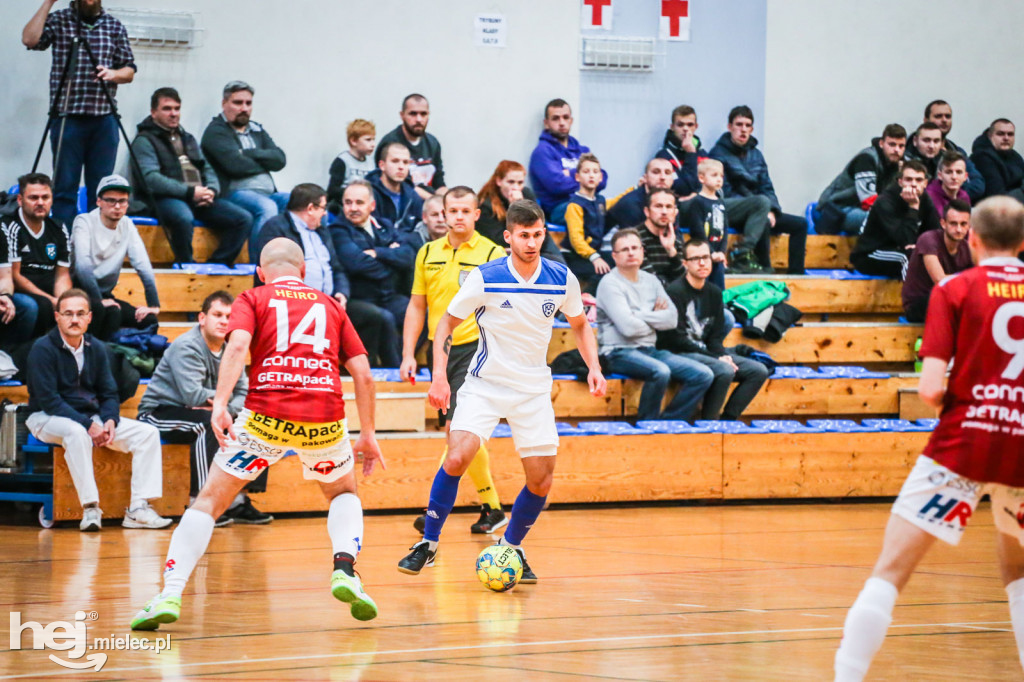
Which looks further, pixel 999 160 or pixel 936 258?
pixel 999 160

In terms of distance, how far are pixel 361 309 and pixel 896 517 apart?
19.8 ft

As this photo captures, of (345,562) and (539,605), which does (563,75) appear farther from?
(345,562)

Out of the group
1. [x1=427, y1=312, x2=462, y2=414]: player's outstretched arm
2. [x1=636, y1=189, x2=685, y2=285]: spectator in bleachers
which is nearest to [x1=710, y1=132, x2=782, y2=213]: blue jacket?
[x1=636, y1=189, x2=685, y2=285]: spectator in bleachers

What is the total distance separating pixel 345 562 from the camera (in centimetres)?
464

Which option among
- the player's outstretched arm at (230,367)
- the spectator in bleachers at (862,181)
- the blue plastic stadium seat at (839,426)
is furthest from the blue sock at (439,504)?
the spectator in bleachers at (862,181)

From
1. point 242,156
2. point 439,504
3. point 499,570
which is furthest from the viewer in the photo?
point 242,156

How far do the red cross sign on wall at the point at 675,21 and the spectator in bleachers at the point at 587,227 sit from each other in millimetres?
2749

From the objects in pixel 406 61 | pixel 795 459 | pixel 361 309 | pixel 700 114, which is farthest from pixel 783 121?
pixel 361 309

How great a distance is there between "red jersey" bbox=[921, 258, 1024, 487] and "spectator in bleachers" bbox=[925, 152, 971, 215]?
8.33 m

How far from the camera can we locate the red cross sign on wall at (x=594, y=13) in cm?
1230

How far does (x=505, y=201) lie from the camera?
28.0ft

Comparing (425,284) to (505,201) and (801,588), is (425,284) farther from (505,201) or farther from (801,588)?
(801,588)

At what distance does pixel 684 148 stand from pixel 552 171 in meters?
1.58

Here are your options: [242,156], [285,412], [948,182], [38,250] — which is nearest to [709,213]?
[948,182]
